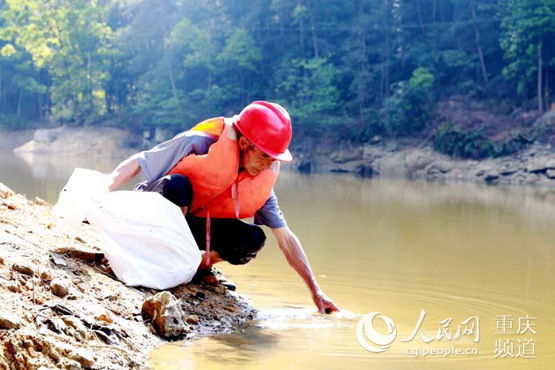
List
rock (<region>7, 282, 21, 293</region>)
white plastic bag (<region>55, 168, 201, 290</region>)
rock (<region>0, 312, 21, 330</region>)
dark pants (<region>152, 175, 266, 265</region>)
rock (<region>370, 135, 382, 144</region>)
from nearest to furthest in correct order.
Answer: rock (<region>0, 312, 21, 330</region>), rock (<region>7, 282, 21, 293</region>), white plastic bag (<region>55, 168, 201, 290</region>), dark pants (<region>152, 175, 266, 265</region>), rock (<region>370, 135, 382, 144</region>)

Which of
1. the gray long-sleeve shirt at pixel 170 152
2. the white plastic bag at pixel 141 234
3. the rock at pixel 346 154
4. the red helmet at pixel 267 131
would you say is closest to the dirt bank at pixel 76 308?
the white plastic bag at pixel 141 234

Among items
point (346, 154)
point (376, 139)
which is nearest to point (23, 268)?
point (346, 154)

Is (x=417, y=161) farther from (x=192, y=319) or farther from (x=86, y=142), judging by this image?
(x=192, y=319)

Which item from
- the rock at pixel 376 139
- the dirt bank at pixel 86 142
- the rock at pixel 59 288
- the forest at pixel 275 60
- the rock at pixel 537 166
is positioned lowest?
the dirt bank at pixel 86 142

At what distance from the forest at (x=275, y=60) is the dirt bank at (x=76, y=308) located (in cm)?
2730

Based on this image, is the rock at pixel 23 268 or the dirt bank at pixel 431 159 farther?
the dirt bank at pixel 431 159

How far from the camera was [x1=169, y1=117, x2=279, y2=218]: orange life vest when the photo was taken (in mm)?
4270

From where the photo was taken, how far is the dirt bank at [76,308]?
3.07 metres

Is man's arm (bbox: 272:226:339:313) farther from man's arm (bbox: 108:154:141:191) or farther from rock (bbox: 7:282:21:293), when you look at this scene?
rock (bbox: 7:282:21:293)

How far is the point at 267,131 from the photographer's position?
13.4 ft

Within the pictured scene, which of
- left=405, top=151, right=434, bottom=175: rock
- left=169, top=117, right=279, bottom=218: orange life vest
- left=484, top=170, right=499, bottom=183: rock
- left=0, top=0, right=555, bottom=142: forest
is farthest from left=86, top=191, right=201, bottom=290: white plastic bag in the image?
left=0, top=0, right=555, bottom=142: forest

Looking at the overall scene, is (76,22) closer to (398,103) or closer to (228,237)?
(398,103)

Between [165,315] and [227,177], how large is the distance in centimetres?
87

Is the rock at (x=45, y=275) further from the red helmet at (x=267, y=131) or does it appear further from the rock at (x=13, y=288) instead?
the red helmet at (x=267, y=131)
